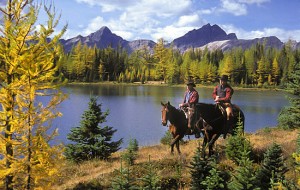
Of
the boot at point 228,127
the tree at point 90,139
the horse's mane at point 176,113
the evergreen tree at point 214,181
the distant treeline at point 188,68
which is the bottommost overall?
the tree at point 90,139

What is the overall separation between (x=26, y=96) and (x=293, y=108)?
19.3 m

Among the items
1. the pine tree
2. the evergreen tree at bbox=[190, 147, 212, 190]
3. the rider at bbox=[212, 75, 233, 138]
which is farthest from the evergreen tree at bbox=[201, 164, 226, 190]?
the rider at bbox=[212, 75, 233, 138]

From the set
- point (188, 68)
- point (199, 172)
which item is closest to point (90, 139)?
point (199, 172)

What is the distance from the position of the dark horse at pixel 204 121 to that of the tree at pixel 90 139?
4964 mm

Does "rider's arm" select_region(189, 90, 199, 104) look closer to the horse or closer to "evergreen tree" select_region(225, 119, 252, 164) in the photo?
the horse

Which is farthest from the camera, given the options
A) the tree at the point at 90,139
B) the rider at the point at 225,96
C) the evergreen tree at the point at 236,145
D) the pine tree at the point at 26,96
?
the tree at the point at 90,139

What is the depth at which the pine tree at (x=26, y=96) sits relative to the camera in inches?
387

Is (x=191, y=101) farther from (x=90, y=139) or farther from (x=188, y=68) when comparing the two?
(x=188, y=68)

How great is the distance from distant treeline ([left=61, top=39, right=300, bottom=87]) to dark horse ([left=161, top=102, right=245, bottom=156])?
9506cm

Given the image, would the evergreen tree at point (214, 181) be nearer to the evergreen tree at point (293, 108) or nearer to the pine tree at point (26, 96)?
the pine tree at point (26, 96)

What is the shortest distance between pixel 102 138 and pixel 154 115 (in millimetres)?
27212

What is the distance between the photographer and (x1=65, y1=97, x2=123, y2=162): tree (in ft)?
58.9

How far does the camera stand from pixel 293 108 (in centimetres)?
2298

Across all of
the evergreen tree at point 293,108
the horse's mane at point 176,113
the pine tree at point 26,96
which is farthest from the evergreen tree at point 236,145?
the evergreen tree at point 293,108
